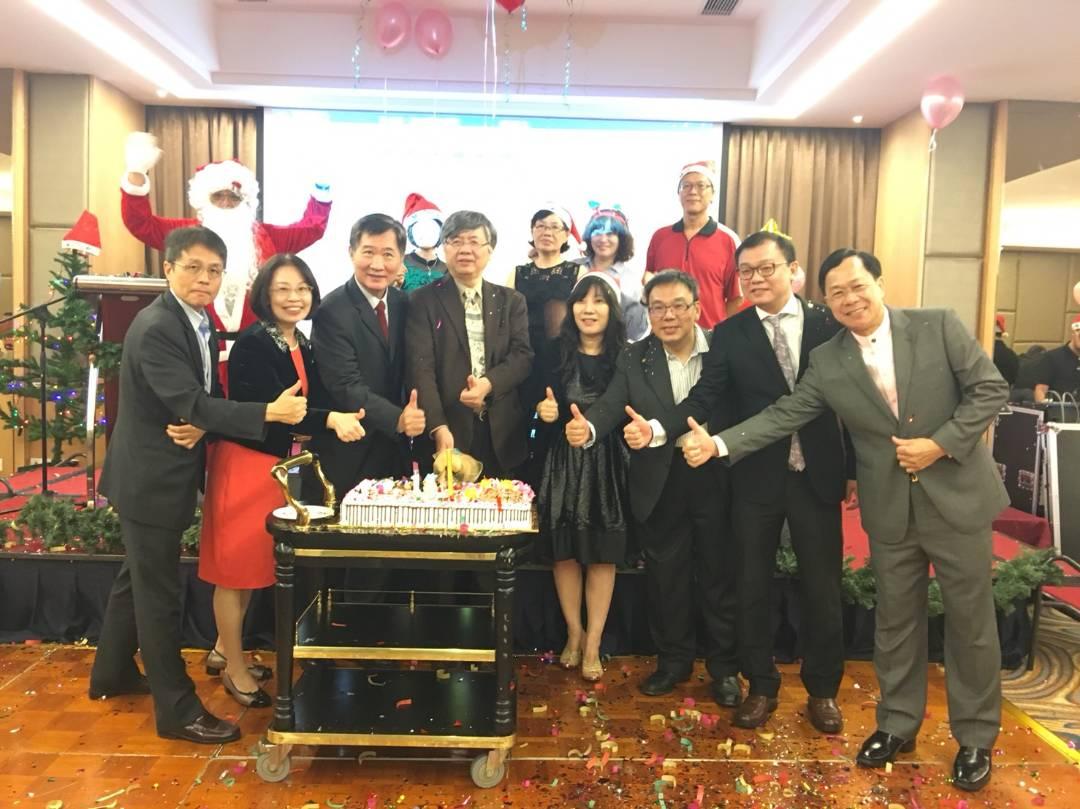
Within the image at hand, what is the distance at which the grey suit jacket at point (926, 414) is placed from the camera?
7.63 ft

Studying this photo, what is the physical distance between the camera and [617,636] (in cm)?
339

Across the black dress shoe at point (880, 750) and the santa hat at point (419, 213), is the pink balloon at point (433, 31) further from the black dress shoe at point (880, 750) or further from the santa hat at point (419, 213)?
the black dress shoe at point (880, 750)

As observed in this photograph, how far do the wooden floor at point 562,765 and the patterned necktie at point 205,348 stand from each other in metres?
1.16

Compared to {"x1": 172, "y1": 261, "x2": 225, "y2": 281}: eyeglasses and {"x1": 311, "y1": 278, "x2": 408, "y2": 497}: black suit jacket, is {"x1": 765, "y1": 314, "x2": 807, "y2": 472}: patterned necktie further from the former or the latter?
{"x1": 172, "y1": 261, "x2": 225, "y2": 281}: eyeglasses

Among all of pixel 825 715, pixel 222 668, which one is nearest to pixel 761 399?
pixel 825 715

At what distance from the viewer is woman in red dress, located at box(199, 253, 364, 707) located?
2625 mm

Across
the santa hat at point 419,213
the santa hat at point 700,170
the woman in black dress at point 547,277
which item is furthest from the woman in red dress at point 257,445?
the santa hat at point 700,170

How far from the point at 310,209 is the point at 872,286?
10.2 ft

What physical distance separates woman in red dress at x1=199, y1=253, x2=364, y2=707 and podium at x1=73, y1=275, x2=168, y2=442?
141cm

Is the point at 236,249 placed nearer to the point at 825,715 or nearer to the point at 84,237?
the point at 84,237

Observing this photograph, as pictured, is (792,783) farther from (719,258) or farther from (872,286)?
(719,258)

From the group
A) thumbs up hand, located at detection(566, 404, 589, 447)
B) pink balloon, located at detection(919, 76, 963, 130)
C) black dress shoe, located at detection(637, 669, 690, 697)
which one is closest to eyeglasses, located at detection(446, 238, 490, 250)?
thumbs up hand, located at detection(566, 404, 589, 447)

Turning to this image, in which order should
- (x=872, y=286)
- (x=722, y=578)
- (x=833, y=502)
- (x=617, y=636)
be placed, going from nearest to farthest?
(x=872, y=286), (x=833, y=502), (x=722, y=578), (x=617, y=636)

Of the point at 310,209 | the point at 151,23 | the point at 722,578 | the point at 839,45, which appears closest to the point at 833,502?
the point at 722,578
